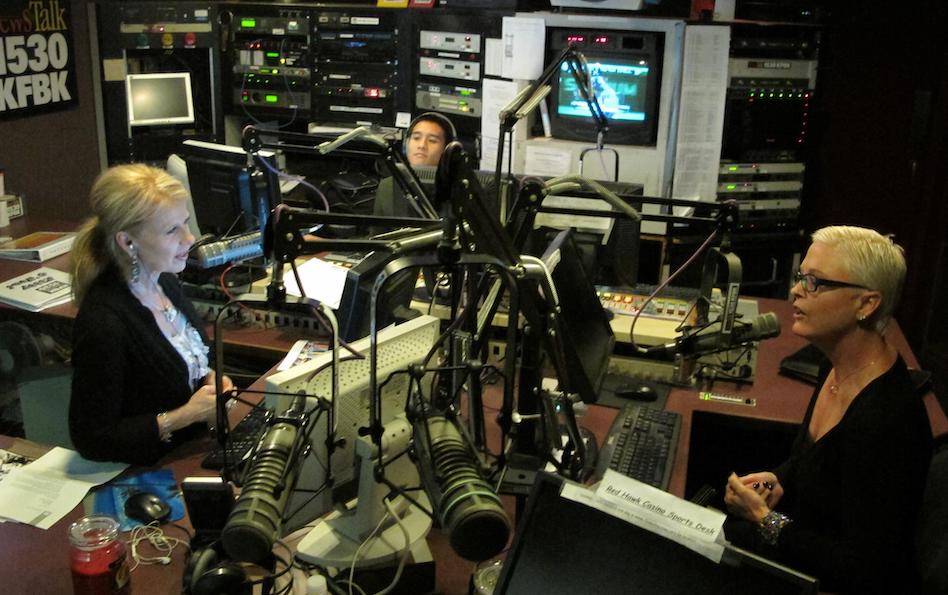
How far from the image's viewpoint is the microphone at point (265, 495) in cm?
109

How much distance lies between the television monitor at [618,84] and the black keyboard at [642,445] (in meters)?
1.98

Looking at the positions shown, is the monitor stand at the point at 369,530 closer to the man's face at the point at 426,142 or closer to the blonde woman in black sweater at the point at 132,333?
the blonde woman in black sweater at the point at 132,333

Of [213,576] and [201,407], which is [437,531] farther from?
[201,407]

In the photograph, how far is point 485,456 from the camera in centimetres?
129

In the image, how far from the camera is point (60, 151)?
14.4 feet

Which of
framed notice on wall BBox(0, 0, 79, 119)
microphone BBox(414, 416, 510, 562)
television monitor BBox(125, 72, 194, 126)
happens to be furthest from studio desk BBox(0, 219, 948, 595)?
television monitor BBox(125, 72, 194, 126)

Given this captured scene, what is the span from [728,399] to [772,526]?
1.95ft

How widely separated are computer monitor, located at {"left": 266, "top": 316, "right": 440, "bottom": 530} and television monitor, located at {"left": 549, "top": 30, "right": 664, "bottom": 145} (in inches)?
100

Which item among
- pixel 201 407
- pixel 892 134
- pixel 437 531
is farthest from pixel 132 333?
pixel 892 134

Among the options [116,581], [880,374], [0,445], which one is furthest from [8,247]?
[880,374]

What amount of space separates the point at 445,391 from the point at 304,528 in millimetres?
521

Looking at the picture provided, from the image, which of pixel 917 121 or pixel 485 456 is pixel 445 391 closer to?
pixel 485 456

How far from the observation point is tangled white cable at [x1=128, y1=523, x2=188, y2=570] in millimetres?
1680

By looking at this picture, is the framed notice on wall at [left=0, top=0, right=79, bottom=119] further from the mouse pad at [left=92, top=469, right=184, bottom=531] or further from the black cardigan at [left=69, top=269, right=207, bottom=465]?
the mouse pad at [left=92, top=469, right=184, bottom=531]
